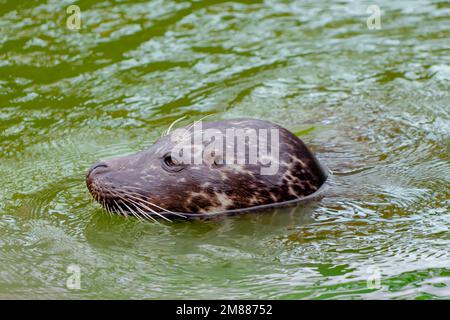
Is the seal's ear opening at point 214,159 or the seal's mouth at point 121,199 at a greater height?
the seal's ear opening at point 214,159

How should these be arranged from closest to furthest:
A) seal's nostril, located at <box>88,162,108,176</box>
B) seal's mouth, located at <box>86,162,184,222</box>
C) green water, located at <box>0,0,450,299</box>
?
green water, located at <box>0,0,450,299</box>
seal's mouth, located at <box>86,162,184,222</box>
seal's nostril, located at <box>88,162,108,176</box>

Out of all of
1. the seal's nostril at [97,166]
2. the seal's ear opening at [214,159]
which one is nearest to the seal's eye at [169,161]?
the seal's ear opening at [214,159]

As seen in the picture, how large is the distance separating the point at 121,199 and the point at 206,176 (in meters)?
0.70


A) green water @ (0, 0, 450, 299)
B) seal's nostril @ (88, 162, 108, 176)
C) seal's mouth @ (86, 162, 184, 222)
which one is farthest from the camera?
seal's nostril @ (88, 162, 108, 176)

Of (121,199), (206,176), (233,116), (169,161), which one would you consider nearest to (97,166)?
(121,199)

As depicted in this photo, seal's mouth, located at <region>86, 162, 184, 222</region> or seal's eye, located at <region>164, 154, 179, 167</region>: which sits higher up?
seal's eye, located at <region>164, 154, 179, 167</region>

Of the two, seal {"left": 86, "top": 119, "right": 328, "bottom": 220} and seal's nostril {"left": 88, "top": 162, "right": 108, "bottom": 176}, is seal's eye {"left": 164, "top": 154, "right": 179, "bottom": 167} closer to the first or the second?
seal {"left": 86, "top": 119, "right": 328, "bottom": 220}

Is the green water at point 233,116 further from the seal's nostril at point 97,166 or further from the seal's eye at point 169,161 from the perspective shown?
the seal's eye at point 169,161

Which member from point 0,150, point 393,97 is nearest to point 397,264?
point 393,97

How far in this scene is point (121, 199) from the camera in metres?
6.84

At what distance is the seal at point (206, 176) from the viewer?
269 inches

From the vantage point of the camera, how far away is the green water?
231 inches

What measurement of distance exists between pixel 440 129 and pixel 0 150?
422 cm

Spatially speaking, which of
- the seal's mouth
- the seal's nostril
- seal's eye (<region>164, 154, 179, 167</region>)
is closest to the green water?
the seal's mouth
